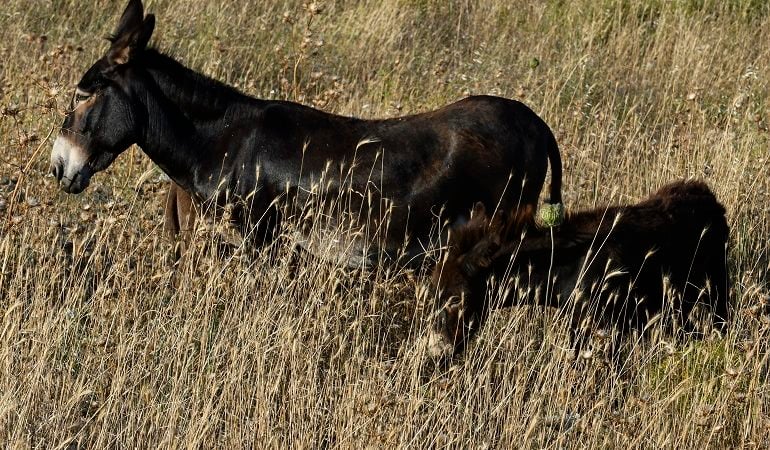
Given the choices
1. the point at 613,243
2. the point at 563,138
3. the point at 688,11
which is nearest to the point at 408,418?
the point at 613,243

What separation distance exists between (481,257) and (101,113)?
214 centimetres

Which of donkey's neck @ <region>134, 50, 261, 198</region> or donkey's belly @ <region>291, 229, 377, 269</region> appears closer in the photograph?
donkey's belly @ <region>291, 229, 377, 269</region>

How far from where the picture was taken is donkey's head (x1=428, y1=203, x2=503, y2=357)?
5.69 m

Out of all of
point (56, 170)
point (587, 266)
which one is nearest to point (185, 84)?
point (56, 170)

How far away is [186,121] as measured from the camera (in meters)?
6.50

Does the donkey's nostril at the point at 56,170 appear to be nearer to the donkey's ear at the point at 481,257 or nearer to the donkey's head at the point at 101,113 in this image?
the donkey's head at the point at 101,113

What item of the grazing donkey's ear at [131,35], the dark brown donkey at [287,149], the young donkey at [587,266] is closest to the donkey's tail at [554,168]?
the dark brown donkey at [287,149]

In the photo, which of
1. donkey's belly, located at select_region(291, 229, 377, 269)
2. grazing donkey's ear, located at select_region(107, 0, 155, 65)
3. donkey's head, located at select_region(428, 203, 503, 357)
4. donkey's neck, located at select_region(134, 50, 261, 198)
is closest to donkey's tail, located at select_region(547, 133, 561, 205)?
donkey's head, located at select_region(428, 203, 503, 357)

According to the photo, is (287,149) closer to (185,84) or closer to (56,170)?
(185,84)

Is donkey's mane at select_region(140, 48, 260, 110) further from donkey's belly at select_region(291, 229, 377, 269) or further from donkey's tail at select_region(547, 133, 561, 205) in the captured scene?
donkey's tail at select_region(547, 133, 561, 205)

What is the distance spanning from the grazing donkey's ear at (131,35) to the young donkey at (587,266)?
6.30ft

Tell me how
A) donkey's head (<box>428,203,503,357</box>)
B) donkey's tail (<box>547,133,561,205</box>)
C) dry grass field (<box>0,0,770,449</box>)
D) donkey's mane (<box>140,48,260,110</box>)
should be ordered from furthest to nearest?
1. donkey's tail (<box>547,133,561,205</box>)
2. donkey's mane (<box>140,48,260,110</box>)
3. donkey's head (<box>428,203,503,357</box>)
4. dry grass field (<box>0,0,770,449</box>)

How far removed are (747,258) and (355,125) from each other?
8.66ft

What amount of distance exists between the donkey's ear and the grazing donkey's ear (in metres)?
2.03
